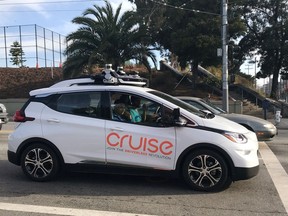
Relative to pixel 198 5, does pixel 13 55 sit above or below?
below

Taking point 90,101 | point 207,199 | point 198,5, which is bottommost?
point 207,199

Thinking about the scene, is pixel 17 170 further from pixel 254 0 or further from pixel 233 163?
pixel 254 0

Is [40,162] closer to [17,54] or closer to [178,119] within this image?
[178,119]

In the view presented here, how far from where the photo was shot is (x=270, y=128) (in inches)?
397

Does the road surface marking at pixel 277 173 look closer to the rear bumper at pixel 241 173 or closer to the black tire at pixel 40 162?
the rear bumper at pixel 241 173

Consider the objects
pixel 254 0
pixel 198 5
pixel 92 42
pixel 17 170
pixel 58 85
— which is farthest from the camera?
pixel 254 0

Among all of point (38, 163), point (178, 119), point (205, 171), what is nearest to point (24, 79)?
point (38, 163)

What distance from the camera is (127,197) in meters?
5.83

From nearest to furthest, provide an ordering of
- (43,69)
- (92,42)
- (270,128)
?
(270,128)
(92,42)
(43,69)

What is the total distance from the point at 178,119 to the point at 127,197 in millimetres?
1383

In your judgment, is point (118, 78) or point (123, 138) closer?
point (123, 138)

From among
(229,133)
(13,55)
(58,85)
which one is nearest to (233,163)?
(229,133)

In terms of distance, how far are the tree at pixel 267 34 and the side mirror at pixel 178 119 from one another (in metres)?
25.7

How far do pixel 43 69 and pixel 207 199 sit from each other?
101 ft
